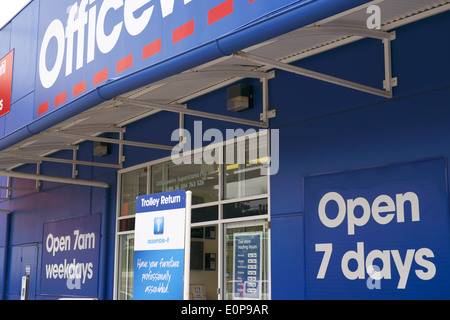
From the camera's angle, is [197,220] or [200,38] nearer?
[200,38]

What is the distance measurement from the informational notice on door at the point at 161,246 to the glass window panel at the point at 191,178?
3.80m

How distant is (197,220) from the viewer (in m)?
9.30

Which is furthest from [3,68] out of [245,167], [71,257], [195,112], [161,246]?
[161,246]

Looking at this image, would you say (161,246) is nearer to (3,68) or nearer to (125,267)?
(125,267)

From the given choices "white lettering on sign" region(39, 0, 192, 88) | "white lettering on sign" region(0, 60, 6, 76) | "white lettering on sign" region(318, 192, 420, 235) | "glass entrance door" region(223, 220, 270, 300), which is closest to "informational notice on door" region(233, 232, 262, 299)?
"glass entrance door" region(223, 220, 270, 300)

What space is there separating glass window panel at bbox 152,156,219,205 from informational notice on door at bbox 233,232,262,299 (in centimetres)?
89

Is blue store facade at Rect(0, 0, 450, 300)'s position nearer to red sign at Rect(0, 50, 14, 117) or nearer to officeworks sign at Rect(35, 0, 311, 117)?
officeworks sign at Rect(35, 0, 311, 117)

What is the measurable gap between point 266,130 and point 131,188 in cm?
378

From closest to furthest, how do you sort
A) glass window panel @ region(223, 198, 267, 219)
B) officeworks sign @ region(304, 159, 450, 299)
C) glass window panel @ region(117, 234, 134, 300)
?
officeworks sign @ region(304, 159, 450, 299) < glass window panel @ region(223, 198, 267, 219) < glass window panel @ region(117, 234, 134, 300)

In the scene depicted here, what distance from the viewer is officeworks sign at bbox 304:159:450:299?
20.0 ft

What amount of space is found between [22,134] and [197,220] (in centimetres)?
284
